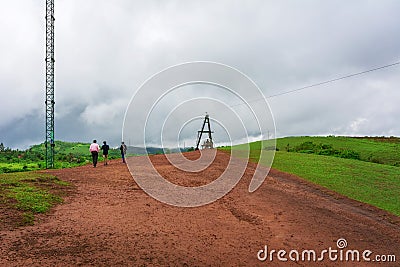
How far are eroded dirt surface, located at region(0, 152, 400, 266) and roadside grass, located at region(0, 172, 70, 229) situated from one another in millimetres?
437

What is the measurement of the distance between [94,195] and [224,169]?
9.66m

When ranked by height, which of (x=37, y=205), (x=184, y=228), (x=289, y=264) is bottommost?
(x=289, y=264)

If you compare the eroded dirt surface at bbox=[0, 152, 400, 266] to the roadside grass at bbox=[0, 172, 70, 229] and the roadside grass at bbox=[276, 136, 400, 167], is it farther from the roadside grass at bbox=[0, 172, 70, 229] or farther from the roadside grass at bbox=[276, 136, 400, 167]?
the roadside grass at bbox=[276, 136, 400, 167]

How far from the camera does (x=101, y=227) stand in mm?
10266

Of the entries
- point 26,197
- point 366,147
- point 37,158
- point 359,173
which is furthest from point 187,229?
point 37,158

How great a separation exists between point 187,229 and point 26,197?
546 centimetres

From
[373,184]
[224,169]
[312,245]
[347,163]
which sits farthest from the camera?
[347,163]

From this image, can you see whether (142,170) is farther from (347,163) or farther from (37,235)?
(347,163)

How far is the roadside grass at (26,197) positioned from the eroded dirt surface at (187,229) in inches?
17.2

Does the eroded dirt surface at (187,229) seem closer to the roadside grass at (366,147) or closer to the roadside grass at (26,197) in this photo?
the roadside grass at (26,197)

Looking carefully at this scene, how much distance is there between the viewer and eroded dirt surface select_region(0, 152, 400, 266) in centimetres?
859

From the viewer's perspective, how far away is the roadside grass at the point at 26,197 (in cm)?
1017

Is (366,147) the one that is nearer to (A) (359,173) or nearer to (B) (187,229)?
(A) (359,173)

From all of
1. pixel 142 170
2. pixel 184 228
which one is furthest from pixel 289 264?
pixel 142 170
